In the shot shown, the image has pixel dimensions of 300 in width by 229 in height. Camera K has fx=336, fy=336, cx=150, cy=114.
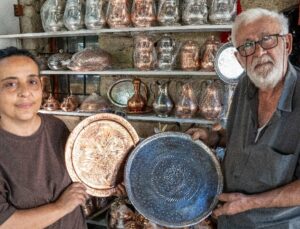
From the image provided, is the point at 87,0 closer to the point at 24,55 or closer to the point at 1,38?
the point at 1,38

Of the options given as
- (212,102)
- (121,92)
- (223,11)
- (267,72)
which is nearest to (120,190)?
(267,72)

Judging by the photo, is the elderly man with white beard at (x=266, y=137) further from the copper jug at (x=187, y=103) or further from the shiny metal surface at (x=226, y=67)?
the copper jug at (x=187, y=103)

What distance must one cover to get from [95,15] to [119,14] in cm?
21

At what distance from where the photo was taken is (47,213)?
1.11 m

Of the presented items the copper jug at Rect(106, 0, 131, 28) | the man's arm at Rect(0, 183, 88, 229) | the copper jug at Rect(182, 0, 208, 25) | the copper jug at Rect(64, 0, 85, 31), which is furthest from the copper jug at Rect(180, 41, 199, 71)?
the man's arm at Rect(0, 183, 88, 229)

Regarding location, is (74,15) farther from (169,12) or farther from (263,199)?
(263,199)

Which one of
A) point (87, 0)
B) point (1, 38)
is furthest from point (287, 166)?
point (1, 38)

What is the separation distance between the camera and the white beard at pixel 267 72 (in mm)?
1197

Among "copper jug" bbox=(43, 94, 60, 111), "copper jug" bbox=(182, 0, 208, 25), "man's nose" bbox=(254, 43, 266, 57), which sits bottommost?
"copper jug" bbox=(43, 94, 60, 111)

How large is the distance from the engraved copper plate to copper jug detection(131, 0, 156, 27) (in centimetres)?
124

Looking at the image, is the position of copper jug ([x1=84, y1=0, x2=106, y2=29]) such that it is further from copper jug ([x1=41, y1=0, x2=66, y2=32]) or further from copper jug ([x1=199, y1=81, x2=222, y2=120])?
copper jug ([x1=199, y1=81, x2=222, y2=120])

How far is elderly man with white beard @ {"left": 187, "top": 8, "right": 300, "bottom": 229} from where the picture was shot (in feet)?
3.73

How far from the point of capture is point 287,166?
1136 mm

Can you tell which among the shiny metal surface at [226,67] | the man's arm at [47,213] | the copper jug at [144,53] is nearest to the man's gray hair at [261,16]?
the man's arm at [47,213]
